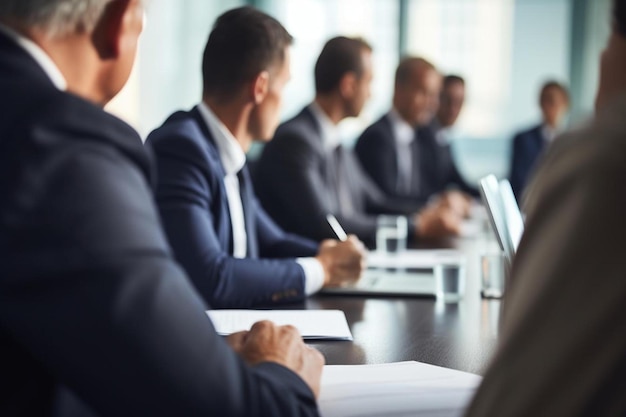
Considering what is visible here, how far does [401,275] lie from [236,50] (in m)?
0.77

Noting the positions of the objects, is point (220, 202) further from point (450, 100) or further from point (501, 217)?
point (450, 100)

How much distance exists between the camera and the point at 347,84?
3734 millimetres

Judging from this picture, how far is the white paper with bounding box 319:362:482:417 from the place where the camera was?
114cm

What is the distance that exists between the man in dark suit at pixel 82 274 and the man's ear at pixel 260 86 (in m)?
1.37

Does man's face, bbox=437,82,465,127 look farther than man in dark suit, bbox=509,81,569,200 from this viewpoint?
No

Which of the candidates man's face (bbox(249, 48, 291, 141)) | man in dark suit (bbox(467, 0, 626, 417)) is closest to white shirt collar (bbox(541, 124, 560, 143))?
man's face (bbox(249, 48, 291, 141))

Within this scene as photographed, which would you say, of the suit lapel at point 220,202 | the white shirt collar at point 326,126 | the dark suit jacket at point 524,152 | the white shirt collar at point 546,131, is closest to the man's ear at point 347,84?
the white shirt collar at point 326,126

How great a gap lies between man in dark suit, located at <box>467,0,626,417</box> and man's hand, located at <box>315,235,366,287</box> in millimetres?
1424

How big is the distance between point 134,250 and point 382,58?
25.9ft

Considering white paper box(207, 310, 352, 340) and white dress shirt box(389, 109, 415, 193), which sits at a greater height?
white paper box(207, 310, 352, 340)

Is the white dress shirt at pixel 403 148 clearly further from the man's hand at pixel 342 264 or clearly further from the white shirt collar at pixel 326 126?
the man's hand at pixel 342 264

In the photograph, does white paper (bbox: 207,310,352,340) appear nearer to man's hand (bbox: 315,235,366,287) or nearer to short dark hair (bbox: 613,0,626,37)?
man's hand (bbox: 315,235,366,287)

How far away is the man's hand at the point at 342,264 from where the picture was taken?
2.22 metres

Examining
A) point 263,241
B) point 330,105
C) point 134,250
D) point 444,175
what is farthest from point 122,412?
point 444,175
